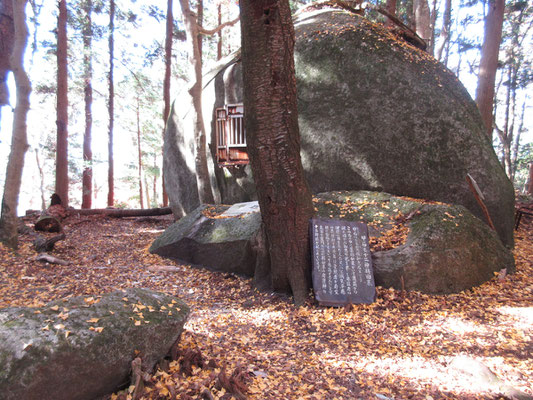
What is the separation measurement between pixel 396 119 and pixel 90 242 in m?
7.11

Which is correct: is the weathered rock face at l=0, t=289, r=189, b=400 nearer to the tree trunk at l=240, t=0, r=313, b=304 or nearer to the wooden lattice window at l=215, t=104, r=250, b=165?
the tree trunk at l=240, t=0, r=313, b=304

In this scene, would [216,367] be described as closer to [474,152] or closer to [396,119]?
[396,119]

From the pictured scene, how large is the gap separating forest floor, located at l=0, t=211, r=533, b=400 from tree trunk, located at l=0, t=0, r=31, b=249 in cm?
51

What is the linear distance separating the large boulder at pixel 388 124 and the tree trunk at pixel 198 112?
9.33 feet

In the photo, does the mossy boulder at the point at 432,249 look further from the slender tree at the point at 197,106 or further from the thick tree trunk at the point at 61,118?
the thick tree trunk at the point at 61,118

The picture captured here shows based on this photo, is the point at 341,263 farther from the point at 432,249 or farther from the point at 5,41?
the point at 5,41

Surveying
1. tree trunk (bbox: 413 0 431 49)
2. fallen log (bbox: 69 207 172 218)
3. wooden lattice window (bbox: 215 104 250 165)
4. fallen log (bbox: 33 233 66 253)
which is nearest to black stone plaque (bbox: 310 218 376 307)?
wooden lattice window (bbox: 215 104 250 165)

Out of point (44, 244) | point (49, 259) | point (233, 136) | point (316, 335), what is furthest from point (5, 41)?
point (316, 335)

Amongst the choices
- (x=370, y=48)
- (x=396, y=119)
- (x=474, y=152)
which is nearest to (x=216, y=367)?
(x=396, y=119)

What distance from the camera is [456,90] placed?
6.54m

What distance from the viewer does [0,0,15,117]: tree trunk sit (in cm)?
684

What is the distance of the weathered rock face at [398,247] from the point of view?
14.5ft

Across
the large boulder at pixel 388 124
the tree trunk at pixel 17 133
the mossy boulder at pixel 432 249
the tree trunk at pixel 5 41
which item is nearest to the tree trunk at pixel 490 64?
the large boulder at pixel 388 124

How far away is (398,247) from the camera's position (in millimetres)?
4641
